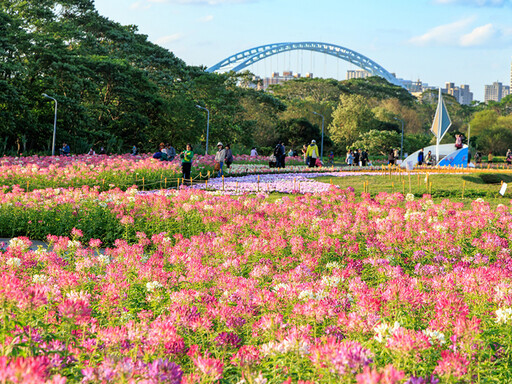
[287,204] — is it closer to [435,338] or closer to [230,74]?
[435,338]

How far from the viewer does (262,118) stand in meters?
59.0

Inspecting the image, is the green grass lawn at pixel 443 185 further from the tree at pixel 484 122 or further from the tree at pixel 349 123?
the tree at pixel 484 122

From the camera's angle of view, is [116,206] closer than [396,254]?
No

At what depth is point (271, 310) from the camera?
382 cm

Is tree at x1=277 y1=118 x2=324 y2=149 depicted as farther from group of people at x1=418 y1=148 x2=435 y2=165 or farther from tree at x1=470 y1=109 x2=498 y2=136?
tree at x1=470 y1=109 x2=498 y2=136

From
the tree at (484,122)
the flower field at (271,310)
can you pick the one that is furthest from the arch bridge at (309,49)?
the flower field at (271,310)

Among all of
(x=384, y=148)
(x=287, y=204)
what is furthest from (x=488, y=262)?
(x=384, y=148)

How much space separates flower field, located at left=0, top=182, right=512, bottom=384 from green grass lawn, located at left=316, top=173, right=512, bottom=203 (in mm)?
9589

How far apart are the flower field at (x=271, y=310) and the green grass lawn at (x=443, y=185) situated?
9589mm

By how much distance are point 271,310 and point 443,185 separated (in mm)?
16437

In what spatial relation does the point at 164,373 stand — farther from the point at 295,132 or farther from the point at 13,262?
the point at 295,132

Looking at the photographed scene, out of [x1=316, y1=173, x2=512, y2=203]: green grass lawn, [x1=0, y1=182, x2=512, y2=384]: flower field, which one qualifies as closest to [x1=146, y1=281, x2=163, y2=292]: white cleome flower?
[x1=0, y1=182, x2=512, y2=384]: flower field

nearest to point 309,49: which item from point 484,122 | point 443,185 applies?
point 484,122

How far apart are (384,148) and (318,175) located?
43740 mm
